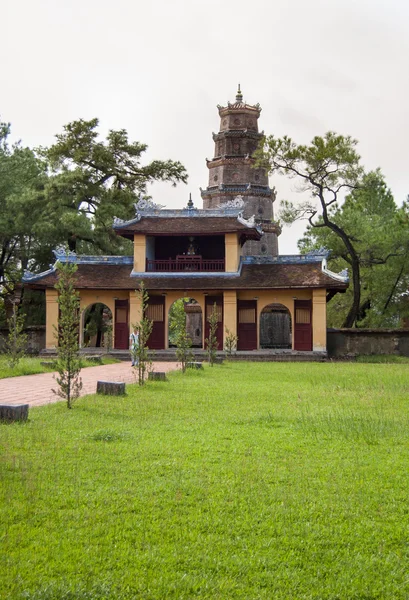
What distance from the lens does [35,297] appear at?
35.2 meters

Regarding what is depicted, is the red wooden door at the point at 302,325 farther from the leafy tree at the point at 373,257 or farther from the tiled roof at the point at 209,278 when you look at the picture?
the leafy tree at the point at 373,257

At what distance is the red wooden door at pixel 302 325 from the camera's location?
30.8 m

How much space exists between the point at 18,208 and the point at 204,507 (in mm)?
30437

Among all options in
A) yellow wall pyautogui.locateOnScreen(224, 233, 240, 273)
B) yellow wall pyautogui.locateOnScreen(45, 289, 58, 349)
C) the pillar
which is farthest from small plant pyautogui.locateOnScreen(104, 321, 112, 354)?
yellow wall pyautogui.locateOnScreen(224, 233, 240, 273)

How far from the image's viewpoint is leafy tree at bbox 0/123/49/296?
109 ft

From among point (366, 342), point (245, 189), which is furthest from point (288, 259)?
point (245, 189)

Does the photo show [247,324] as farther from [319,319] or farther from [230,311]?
[319,319]

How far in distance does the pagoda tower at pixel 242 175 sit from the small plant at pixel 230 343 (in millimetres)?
12128

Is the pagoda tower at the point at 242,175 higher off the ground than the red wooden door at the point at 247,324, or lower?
higher

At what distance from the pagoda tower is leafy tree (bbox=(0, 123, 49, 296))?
1144 cm

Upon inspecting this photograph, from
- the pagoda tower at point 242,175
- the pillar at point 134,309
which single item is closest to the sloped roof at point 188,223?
the pillar at point 134,309

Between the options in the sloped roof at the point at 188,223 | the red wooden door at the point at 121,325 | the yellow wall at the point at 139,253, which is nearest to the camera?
the sloped roof at the point at 188,223

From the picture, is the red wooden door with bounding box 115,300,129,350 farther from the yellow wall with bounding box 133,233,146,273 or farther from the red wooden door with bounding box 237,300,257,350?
the red wooden door with bounding box 237,300,257,350

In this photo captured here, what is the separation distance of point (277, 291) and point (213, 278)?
324cm
